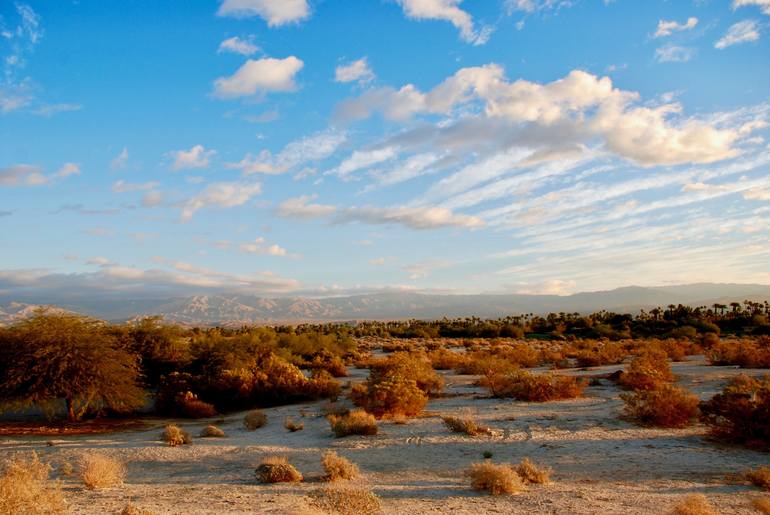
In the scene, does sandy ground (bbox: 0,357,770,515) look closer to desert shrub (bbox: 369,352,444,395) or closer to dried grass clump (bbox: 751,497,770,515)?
dried grass clump (bbox: 751,497,770,515)

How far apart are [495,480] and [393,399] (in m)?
7.09

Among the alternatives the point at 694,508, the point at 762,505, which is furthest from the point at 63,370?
the point at 762,505

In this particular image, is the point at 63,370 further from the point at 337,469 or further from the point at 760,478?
the point at 760,478

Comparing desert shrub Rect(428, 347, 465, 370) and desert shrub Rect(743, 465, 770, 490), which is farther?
desert shrub Rect(428, 347, 465, 370)

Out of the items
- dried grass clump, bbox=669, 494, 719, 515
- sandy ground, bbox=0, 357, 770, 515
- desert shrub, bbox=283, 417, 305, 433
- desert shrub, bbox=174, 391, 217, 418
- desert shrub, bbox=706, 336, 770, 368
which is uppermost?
desert shrub, bbox=706, 336, 770, 368

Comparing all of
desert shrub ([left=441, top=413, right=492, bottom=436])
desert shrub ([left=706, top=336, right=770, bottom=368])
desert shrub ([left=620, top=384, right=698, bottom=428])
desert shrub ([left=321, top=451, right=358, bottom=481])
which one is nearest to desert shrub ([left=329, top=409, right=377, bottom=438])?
desert shrub ([left=441, top=413, right=492, bottom=436])

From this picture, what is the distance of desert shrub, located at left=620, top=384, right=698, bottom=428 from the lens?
14.2 meters

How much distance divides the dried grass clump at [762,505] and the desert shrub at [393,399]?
9.62 m

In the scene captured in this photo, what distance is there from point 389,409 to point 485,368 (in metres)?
7.22

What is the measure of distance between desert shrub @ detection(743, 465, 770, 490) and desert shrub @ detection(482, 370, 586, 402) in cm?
842

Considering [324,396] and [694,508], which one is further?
[324,396]

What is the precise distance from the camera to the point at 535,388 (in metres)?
18.4

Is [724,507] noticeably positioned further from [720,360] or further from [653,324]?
[653,324]

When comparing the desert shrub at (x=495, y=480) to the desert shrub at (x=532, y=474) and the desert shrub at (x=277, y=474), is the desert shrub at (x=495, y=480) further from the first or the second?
the desert shrub at (x=277, y=474)
